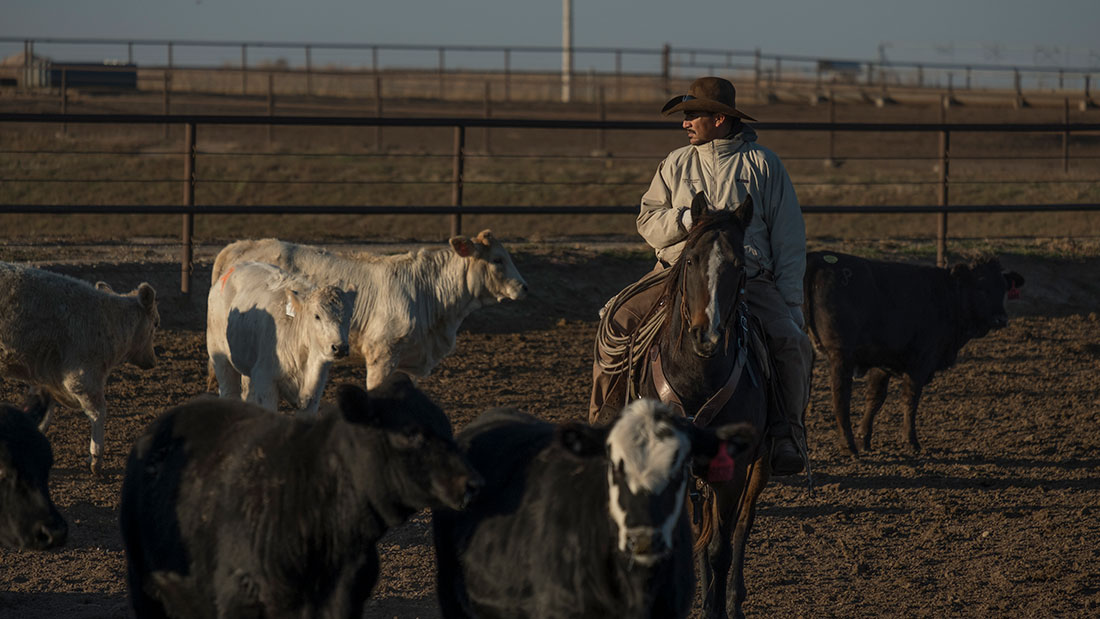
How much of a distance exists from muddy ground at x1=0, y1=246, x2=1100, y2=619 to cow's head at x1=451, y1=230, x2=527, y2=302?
83cm

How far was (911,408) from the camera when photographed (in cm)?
926

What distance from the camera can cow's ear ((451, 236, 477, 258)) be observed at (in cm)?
984

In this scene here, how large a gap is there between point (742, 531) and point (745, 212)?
5.40 feet

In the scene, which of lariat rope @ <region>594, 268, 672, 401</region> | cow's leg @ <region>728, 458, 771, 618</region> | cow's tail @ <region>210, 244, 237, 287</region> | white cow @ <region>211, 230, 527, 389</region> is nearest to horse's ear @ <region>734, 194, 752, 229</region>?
lariat rope @ <region>594, 268, 672, 401</region>

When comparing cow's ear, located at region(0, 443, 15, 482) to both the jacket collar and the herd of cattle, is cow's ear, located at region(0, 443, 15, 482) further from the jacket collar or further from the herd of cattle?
the jacket collar

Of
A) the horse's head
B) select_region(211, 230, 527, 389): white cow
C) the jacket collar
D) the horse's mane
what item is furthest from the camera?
select_region(211, 230, 527, 389): white cow

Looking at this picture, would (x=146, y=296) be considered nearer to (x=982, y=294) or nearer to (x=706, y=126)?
(x=706, y=126)

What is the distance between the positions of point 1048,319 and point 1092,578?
7556 millimetres

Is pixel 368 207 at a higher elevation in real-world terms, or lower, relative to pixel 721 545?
higher

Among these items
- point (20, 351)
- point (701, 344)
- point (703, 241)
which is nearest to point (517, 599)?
point (701, 344)

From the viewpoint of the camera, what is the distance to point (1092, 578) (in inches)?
255

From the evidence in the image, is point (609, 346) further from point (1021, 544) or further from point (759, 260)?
point (1021, 544)

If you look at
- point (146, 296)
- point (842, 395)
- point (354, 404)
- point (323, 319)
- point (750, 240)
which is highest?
point (750, 240)

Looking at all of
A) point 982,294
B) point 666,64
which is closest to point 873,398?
point 982,294
